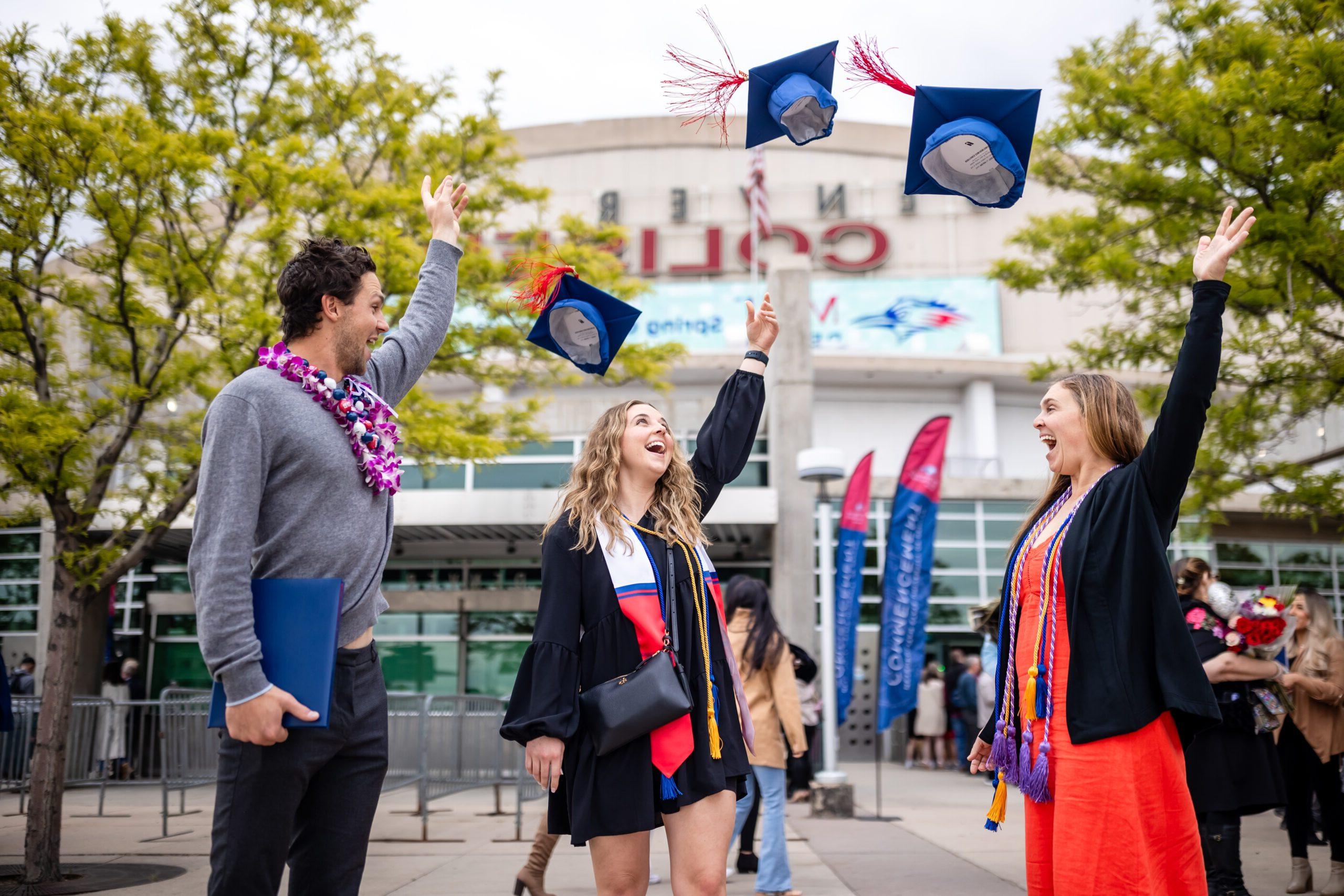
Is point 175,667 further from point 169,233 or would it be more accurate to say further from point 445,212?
point 445,212

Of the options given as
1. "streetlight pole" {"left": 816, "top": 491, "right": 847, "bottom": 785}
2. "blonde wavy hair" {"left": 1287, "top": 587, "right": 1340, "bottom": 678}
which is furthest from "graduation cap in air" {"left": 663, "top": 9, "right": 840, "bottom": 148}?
"streetlight pole" {"left": 816, "top": 491, "right": 847, "bottom": 785}

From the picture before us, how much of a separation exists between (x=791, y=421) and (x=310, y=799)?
14.2 meters

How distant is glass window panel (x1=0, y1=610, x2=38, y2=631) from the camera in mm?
21359

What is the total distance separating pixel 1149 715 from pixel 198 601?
7.30ft

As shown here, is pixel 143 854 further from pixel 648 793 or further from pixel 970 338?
pixel 970 338

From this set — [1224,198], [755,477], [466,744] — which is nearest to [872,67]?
[1224,198]

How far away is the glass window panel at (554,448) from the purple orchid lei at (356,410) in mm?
17255

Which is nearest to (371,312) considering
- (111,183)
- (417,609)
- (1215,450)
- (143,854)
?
(111,183)

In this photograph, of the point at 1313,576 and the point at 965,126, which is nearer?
the point at 965,126

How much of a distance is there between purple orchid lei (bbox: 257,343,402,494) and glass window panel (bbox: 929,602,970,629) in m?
21.5

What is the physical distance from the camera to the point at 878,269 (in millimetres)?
35375

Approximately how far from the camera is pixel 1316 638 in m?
6.99

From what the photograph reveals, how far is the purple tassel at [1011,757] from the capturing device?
3.00 meters

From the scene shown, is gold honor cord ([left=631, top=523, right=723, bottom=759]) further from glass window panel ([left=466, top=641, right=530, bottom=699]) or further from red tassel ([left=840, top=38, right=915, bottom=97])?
glass window panel ([left=466, top=641, right=530, bottom=699])
